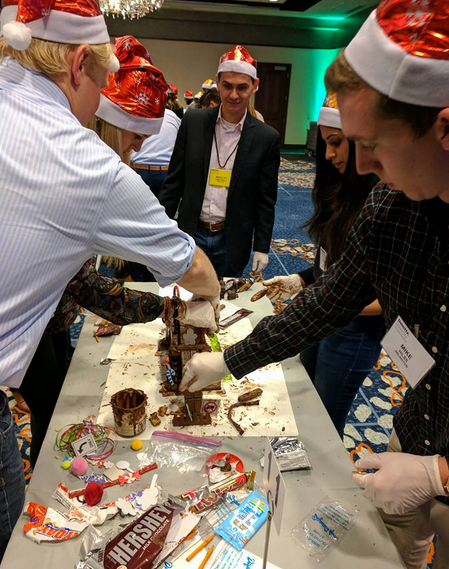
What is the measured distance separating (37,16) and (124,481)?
1.14 m

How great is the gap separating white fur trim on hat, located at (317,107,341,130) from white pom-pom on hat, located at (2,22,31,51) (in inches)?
40.1

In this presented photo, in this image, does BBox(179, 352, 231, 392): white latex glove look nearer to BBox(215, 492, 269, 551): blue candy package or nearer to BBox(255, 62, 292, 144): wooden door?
BBox(215, 492, 269, 551): blue candy package

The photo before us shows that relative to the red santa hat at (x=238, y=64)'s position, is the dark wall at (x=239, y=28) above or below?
above

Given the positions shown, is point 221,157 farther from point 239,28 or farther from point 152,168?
point 239,28

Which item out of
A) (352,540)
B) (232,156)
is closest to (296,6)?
(232,156)

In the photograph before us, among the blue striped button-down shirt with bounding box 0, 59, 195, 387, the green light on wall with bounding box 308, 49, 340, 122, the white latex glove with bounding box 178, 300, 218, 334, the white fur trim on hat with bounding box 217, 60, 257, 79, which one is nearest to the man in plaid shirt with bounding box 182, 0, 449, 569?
the white latex glove with bounding box 178, 300, 218, 334

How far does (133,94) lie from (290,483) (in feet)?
5.13

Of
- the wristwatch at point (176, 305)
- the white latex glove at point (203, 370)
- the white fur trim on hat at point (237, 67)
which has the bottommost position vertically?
the white latex glove at point (203, 370)

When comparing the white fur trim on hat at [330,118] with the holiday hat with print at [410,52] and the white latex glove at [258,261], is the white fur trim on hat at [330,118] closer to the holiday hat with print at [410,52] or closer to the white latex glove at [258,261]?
the holiday hat with print at [410,52]

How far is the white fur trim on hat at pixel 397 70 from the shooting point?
0.59 metres

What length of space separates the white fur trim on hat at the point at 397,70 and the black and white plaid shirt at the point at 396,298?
288 millimetres

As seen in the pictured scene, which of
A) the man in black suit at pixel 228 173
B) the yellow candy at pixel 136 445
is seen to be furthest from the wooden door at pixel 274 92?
the yellow candy at pixel 136 445

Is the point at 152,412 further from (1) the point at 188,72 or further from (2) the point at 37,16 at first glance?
(1) the point at 188,72

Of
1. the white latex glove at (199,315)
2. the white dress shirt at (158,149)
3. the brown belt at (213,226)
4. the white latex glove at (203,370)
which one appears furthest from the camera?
the white dress shirt at (158,149)
